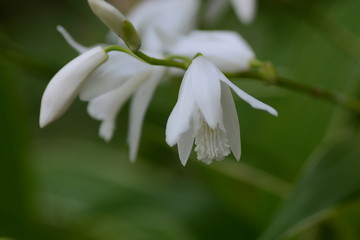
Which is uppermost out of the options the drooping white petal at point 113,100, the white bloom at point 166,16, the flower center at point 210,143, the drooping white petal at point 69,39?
the white bloom at point 166,16

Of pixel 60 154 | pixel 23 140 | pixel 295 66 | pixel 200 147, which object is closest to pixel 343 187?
pixel 200 147

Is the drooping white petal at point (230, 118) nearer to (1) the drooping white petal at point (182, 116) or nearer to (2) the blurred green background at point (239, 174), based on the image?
(1) the drooping white petal at point (182, 116)

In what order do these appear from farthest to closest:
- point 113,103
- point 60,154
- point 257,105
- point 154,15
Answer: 1. point 60,154
2. point 154,15
3. point 113,103
4. point 257,105

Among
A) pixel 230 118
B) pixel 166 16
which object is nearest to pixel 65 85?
pixel 230 118

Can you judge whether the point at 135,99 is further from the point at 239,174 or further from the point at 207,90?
the point at 239,174

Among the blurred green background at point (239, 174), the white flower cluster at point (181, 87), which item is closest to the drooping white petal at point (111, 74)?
the white flower cluster at point (181, 87)

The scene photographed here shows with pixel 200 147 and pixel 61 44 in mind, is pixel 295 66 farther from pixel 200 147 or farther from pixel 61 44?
pixel 61 44
